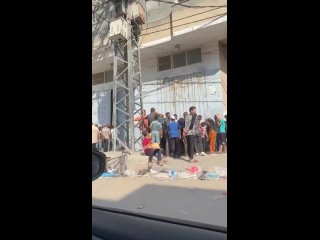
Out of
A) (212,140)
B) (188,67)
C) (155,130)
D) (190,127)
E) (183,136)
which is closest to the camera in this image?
(190,127)

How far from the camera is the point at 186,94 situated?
11.9 metres

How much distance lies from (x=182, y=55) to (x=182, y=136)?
5.23 m

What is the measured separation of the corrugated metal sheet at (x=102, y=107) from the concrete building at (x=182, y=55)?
1.59 m

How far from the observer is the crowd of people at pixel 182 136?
750 cm

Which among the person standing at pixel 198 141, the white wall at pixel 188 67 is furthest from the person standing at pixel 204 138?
the white wall at pixel 188 67

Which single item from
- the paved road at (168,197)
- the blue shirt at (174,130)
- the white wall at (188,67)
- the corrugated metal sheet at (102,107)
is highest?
the white wall at (188,67)

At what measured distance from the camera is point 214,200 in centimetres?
433

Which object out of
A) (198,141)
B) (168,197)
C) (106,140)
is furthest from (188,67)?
Answer: (168,197)

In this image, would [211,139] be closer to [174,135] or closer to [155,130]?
[174,135]

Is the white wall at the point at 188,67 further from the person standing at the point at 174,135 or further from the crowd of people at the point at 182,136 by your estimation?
the person standing at the point at 174,135
